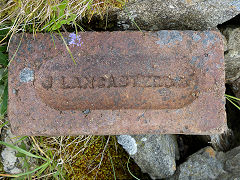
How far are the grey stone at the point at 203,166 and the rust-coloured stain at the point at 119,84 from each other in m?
0.42

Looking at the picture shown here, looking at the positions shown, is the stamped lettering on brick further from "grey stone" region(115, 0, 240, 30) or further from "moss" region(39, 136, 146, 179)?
"moss" region(39, 136, 146, 179)

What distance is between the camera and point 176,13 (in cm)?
169

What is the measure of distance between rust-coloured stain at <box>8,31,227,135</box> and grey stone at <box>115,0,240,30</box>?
6.8 inches

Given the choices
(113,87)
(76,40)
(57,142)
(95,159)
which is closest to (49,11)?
(76,40)

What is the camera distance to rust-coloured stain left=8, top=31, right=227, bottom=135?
5.05 feet

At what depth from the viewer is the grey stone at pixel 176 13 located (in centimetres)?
164

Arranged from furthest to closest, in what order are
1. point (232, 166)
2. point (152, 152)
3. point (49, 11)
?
1. point (152, 152)
2. point (232, 166)
3. point (49, 11)

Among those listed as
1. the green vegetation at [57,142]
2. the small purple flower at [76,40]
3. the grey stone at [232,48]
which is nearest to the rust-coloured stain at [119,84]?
the small purple flower at [76,40]

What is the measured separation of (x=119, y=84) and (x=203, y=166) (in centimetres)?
85

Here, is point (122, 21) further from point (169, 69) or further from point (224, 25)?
point (224, 25)

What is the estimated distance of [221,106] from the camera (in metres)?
1.57

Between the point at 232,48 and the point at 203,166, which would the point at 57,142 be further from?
the point at 232,48

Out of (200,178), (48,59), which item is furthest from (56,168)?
(200,178)

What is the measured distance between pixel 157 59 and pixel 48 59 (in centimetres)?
60
